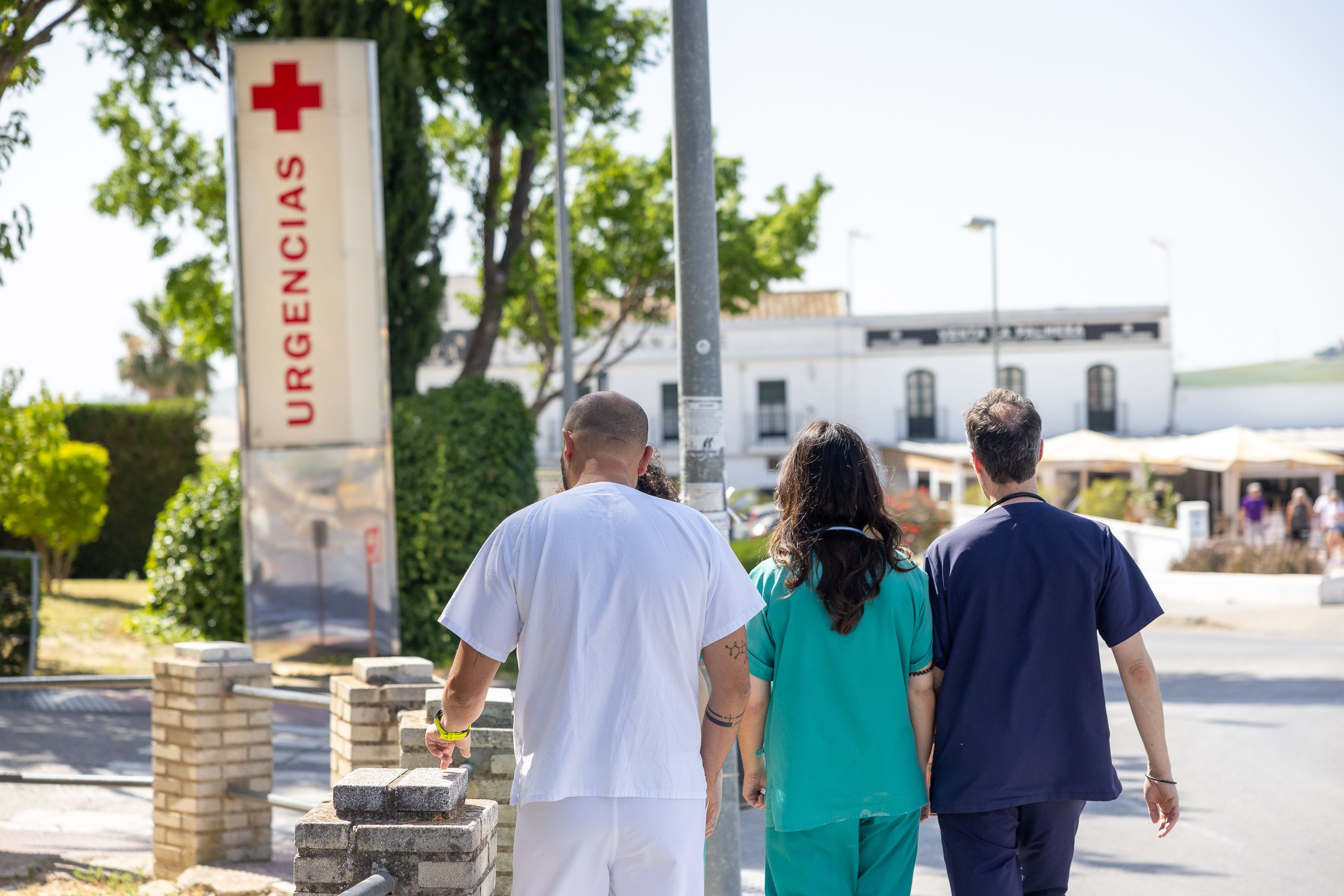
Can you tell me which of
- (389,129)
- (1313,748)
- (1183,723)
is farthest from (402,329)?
(1313,748)

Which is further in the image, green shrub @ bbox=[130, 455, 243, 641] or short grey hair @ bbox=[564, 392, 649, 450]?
green shrub @ bbox=[130, 455, 243, 641]

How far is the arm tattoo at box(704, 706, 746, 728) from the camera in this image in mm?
2934

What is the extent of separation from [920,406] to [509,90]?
31.7m

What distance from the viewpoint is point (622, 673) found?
2705 millimetres

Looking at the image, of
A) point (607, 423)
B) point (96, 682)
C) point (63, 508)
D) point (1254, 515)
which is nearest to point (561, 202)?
point (96, 682)

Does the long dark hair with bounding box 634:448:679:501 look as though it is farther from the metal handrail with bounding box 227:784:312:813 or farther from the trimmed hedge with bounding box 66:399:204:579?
the trimmed hedge with bounding box 66:399:204:579

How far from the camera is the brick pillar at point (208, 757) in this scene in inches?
223

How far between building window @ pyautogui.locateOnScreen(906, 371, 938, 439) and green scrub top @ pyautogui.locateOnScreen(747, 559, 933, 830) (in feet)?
137

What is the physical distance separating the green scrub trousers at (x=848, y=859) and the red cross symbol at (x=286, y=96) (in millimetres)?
10844

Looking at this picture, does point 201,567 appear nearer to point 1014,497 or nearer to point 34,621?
point 34,621

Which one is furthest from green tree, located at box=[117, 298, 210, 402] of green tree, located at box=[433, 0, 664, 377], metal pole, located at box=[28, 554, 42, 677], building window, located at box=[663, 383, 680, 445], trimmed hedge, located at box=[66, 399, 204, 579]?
metal pole, located at box=[28, 554, 42, 677]

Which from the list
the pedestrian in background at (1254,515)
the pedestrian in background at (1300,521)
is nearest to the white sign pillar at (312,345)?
the pedestrian in background at (1300,521)

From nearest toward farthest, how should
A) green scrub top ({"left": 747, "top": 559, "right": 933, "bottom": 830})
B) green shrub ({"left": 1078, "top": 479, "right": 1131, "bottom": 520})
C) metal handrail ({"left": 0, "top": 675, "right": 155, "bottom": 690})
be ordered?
green scrub top ({"left": 747, "top": 559, "right": 933, "bottom": 830}), metal handrail ({"left": 0, "top": 675, "right": 155, "bottom": 690}), green shrub ({"left": 1078, "top": 479, "right": 1131, "bottom": 520})

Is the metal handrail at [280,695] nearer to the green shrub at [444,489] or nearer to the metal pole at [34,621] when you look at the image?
the green shrub at [444,489]
